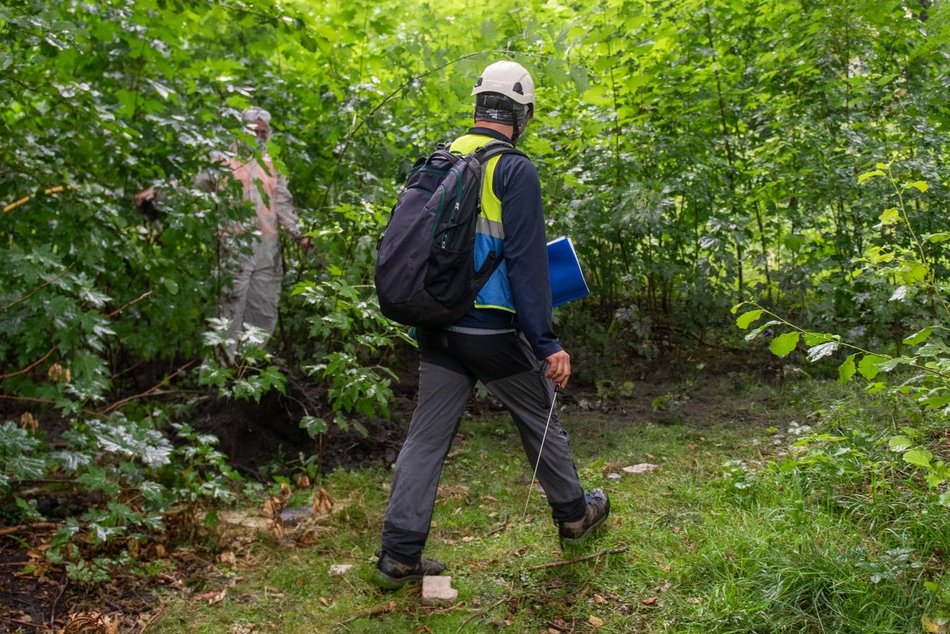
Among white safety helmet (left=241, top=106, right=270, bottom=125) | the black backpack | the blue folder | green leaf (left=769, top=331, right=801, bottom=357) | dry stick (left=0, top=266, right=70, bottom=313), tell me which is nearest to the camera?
green leaf (left=769, top=331, right=801, bottom=357)

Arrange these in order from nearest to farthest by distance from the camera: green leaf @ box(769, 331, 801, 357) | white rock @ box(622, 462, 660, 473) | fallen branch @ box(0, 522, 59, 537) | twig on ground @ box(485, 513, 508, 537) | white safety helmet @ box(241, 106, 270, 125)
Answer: green leaf @ box(769, 331, 801, 357)
fallen branch @ box(0, 522, 59, 537)
twig on ground @ box(485, 513, 508, 537)
white rock @ box(622, 462, 660, 473)
white safety helmet @ box(241, 106, 270, 125)

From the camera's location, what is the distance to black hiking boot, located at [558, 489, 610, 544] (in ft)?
12.8

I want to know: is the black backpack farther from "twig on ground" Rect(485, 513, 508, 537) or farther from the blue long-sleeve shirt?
"twig on ground" Rect(485, 513, 508, 537)

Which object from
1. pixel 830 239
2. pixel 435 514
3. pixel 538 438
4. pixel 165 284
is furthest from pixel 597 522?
pixel 830 239

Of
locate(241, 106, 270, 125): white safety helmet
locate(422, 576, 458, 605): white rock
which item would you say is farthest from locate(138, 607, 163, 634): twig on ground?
locate(241, 106, 270, 125): white safety helmet

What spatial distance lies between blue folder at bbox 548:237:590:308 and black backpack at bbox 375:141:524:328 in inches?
20.2

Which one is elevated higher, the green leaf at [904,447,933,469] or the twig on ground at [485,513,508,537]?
the green leaf at [904,447,933,469]

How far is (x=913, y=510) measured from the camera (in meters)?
3.45

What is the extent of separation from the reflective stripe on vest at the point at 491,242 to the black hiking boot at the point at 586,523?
3.54ft

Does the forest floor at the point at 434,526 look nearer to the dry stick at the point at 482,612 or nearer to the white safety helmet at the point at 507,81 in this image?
the dry stick at the point at 482,612

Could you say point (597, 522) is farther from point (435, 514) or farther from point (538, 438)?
point (435, 514)

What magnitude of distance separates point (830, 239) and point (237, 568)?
5.02 meters

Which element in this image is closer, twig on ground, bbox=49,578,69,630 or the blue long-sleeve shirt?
the blue long-sleeve shirt

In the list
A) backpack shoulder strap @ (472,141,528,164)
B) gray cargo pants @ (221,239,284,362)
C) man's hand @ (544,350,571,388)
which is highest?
backpack shoulder strap @ (472,141,528,164)
